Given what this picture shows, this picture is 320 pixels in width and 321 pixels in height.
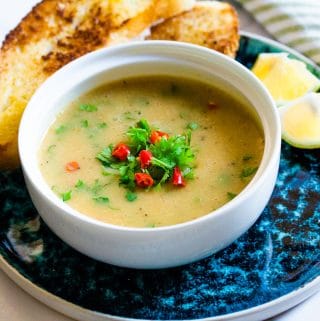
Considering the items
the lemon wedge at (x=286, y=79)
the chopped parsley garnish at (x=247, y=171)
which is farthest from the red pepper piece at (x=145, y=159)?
the lemon wedge at (x=286, y=79)

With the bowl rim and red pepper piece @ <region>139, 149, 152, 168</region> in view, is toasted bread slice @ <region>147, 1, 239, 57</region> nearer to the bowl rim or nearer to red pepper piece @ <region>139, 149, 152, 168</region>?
the bowl rim

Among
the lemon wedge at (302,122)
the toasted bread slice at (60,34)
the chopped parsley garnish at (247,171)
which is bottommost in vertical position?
the lemon wedge at (302,122)

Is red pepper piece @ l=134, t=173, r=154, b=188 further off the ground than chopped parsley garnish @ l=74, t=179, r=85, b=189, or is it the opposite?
chopped parsley garnish @ l=74, t=179, r=85, b=189

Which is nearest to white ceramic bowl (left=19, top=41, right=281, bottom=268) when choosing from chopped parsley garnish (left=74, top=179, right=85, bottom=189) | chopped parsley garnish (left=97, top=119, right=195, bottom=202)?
chopped parsley garnish (left=74, top=179, right=85, bottom=189)

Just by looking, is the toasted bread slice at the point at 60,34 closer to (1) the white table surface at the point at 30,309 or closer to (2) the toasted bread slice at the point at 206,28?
(2) the toasted bread slice at the point at 206,28

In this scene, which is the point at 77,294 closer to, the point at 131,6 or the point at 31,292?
the point at 31,292
